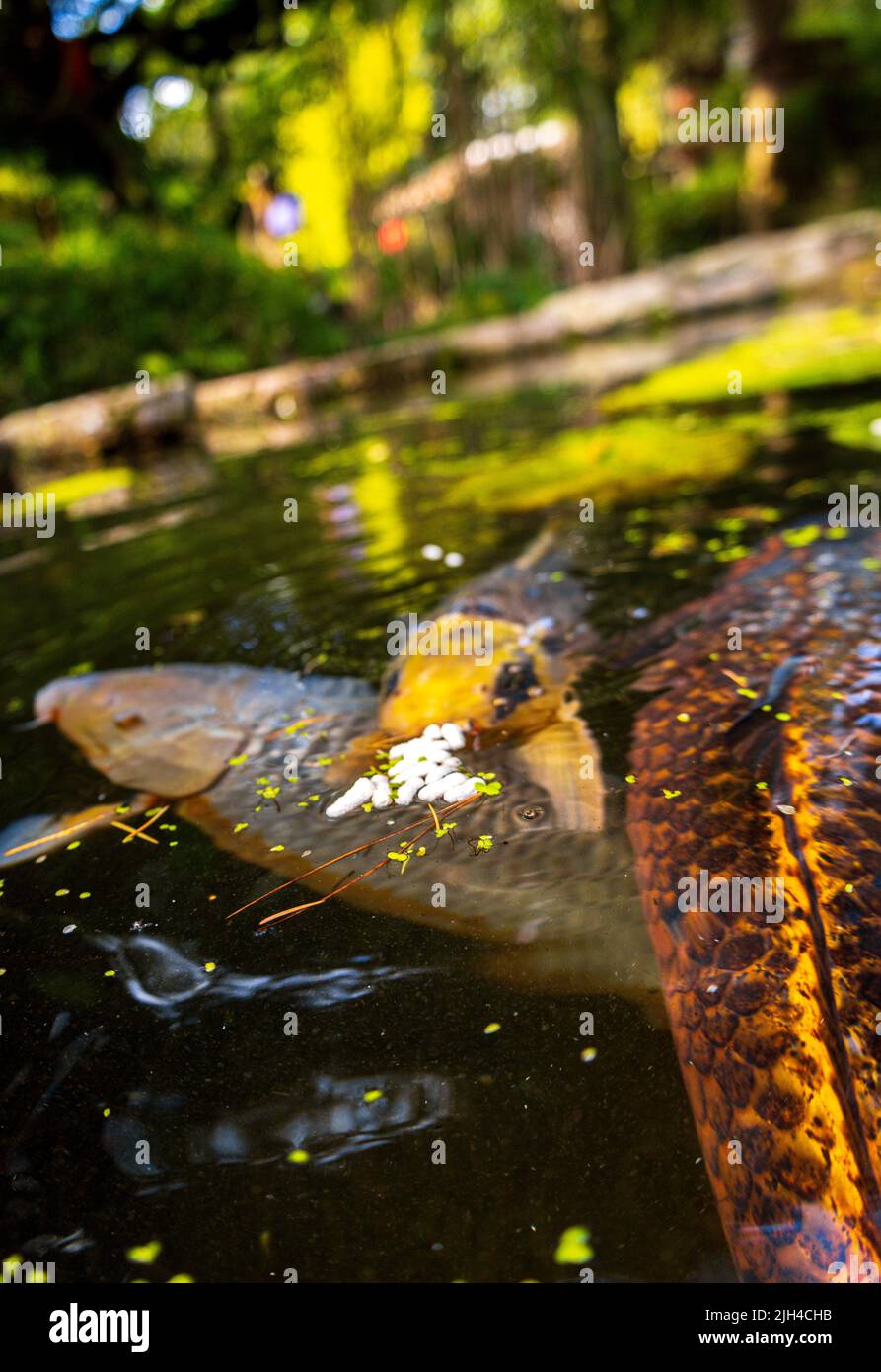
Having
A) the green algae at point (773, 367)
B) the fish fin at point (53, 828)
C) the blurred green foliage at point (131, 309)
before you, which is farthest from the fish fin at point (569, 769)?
the blurred green foliage at point (131, 309)

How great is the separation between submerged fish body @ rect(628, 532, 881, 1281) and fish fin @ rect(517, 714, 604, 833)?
4.5 inches

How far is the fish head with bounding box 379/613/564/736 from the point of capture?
9.16ft

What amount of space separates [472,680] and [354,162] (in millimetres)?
22841

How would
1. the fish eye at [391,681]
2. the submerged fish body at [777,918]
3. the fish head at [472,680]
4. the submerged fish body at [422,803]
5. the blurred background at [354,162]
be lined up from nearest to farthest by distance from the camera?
the submerged fish body at [777,918] → the submerged fish body at [422,803] → the fish head at [472,680] → the fish eye at [391,681] → the blurred background at [354,162]

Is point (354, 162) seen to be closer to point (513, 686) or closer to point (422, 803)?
point (513, 686)

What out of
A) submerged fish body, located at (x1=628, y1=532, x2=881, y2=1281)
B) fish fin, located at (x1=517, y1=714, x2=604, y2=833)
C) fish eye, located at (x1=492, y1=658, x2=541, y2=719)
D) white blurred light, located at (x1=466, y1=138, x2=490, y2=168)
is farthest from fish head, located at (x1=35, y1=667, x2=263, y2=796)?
white blurred light, located at (x1=466, y1=138, x2=490, y2=168)

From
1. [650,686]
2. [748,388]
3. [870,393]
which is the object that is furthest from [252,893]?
[748,388]

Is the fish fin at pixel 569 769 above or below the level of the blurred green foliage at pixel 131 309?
below

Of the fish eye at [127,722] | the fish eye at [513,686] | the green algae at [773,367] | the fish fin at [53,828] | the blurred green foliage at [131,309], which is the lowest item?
the fish fin at [53,828]

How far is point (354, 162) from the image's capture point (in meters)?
21.5

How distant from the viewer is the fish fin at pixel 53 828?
2.60 m

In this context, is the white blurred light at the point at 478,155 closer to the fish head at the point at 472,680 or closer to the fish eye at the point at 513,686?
the fish head at the point at 472,680

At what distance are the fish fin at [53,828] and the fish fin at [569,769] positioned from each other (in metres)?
1.22

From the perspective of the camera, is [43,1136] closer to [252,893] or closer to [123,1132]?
[123,1132]
